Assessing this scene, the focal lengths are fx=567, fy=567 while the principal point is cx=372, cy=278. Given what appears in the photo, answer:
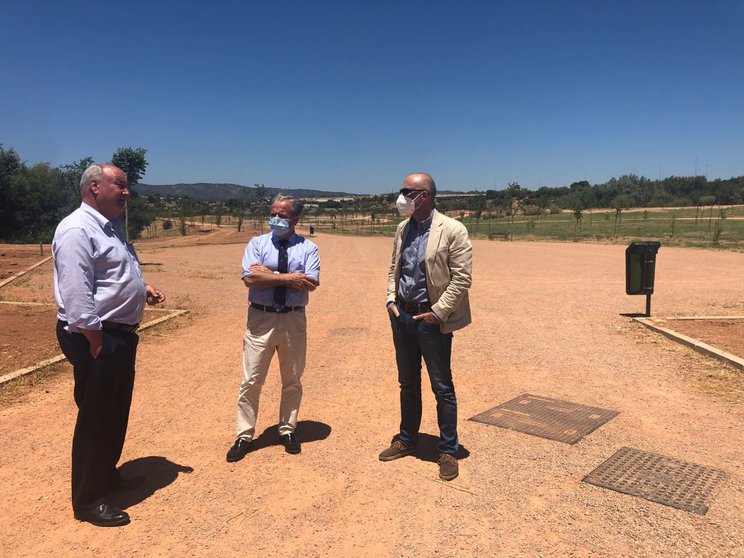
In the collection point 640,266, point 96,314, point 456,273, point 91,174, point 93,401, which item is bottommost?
point 93,401

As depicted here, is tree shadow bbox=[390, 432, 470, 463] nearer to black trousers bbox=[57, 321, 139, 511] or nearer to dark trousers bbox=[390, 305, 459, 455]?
dark trousers bbox=[390, 305, 459, 455]

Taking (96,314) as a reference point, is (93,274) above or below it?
above

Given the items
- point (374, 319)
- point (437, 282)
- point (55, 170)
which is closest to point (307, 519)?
point (437, 282)

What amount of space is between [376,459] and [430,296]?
1.29 m

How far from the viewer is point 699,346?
23.7ft

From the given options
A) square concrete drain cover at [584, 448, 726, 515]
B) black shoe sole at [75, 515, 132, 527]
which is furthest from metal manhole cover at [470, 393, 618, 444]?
black shoe sole at [75, 515, 132, 527]

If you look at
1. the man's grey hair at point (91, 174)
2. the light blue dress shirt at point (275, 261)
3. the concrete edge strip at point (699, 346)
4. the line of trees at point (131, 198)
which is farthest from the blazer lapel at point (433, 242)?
the line of trees at point (131, 198)

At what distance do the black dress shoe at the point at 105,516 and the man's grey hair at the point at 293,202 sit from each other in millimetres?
2237

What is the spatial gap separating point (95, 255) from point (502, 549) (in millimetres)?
2733

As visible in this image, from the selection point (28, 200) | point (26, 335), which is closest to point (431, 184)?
point (26, 335)

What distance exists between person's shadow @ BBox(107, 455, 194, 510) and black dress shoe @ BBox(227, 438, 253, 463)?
0.92 feet

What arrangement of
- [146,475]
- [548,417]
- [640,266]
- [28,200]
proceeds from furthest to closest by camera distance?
1. [28,200]
2. [640,266]
3. [548,417]
4. [146,475]

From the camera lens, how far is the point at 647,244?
32.1 feet

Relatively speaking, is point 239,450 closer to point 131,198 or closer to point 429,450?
point 429,450
